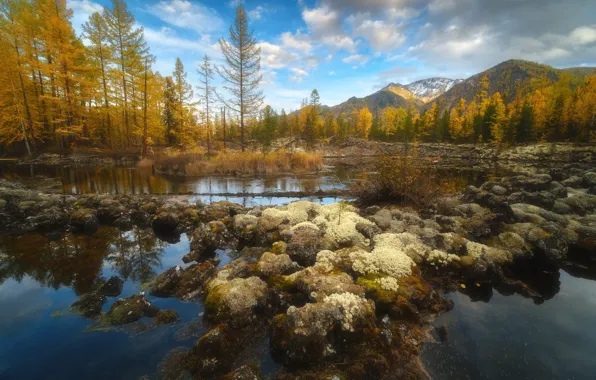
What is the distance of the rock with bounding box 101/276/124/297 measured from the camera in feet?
14.0

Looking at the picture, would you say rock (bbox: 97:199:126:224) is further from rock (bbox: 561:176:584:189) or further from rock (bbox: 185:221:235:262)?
rock (bbox: 561:176:584:189)

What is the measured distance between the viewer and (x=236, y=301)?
346 centimetres

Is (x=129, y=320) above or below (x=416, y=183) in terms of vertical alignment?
below

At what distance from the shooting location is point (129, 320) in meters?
3.54

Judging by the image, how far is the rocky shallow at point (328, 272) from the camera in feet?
9.38

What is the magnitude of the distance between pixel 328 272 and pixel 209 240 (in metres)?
3.25

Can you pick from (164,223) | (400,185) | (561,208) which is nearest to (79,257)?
(164,223)

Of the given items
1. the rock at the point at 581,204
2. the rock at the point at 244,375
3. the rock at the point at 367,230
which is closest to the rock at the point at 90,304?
the rock at the point at 244,375

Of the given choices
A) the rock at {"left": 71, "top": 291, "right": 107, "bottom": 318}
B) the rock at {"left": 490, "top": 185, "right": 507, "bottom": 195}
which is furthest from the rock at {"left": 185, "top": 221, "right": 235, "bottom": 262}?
the rock at {"left": 490, "top": 185, "right": 507, "bottom": 195}

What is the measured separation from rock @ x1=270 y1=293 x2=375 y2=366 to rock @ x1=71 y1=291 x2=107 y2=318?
2880 mm

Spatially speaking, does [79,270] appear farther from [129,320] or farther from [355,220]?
[355,220]

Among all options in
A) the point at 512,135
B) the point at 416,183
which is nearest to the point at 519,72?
the point at 512,135

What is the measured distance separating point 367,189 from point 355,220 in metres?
3.29

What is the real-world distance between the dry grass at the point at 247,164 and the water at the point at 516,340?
14.8 m
